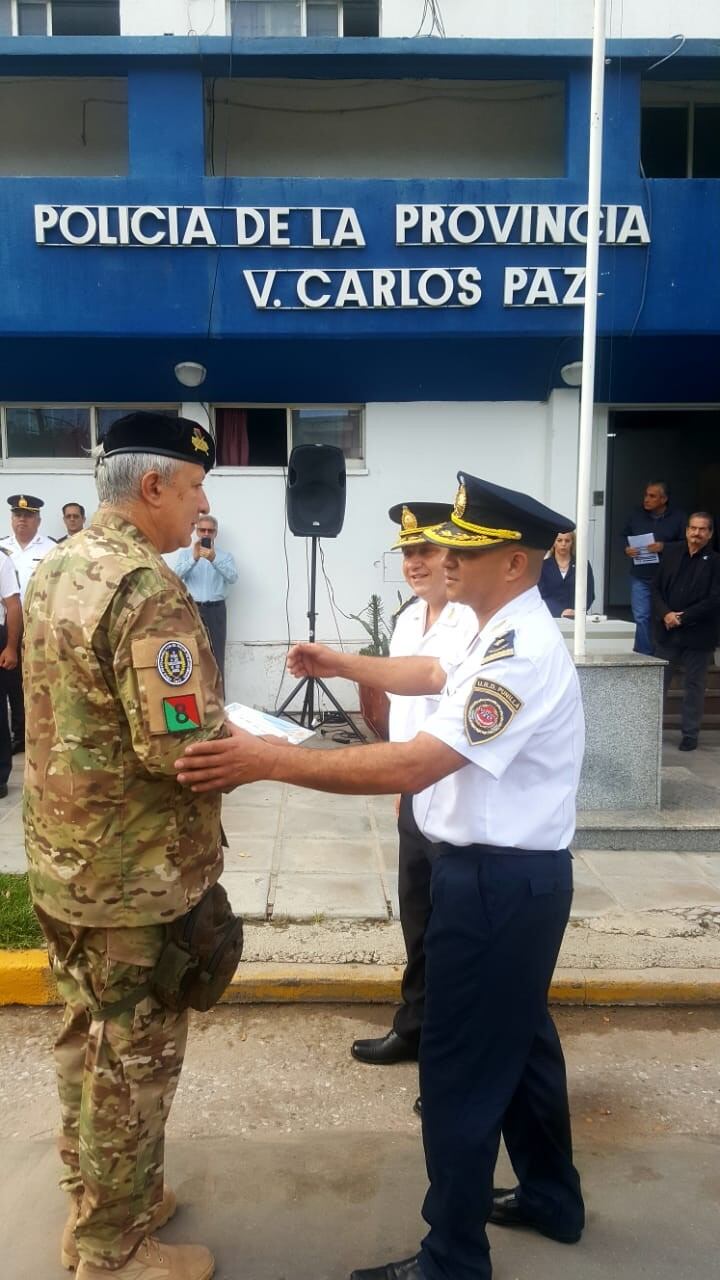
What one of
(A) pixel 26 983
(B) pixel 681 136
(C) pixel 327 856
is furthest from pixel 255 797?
(B) pixel 681 136

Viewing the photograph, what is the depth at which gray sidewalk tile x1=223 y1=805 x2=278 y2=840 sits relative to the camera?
17.9 ft

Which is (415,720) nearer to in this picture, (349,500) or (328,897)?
(328,897)

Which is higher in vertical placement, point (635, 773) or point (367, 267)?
point (367, 267)

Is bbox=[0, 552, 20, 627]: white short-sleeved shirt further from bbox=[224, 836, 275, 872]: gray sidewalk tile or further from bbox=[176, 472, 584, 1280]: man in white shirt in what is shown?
bbox=[176, 472, 584, 1280]: man in white shirt

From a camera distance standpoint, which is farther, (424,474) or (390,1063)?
(424,474)

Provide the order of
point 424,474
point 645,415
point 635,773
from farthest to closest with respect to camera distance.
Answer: point 645,415 → point 424,474 → point 635,773

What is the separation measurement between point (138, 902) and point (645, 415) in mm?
10065

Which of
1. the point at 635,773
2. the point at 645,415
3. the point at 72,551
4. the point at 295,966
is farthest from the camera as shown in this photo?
the point at 645,415

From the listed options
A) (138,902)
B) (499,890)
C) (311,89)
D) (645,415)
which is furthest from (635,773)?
(311,89)

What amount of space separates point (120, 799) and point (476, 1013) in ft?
3.03

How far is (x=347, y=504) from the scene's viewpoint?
8.80 m

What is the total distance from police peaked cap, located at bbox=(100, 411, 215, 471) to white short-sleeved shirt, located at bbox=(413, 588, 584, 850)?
804mm

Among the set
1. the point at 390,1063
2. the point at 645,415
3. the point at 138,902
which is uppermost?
the point at 645,415

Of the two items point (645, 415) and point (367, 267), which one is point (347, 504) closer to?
point (367, 267)
